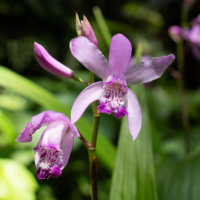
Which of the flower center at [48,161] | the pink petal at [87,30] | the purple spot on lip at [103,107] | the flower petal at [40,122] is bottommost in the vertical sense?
Result: the flower center at [48,161]

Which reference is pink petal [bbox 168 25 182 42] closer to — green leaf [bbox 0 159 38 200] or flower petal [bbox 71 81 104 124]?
flower petal [bbox 71 81 104 124]

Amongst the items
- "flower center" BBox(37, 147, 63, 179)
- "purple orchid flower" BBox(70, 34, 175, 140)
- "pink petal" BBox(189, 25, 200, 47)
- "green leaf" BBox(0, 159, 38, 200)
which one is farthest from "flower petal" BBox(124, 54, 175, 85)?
"pink petal" BBox(189, 25, 200, 47)

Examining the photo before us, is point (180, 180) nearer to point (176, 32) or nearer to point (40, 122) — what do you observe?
point (40, 122)

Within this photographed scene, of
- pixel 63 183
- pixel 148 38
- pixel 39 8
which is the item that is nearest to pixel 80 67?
pixel 39 8

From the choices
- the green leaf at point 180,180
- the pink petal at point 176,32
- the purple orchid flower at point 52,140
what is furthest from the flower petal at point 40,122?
the pink petal at point 176,32

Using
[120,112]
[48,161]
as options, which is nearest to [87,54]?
[120,112]

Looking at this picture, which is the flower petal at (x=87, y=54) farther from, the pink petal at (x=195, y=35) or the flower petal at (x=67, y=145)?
the pink petal at (x=195, y=35)
